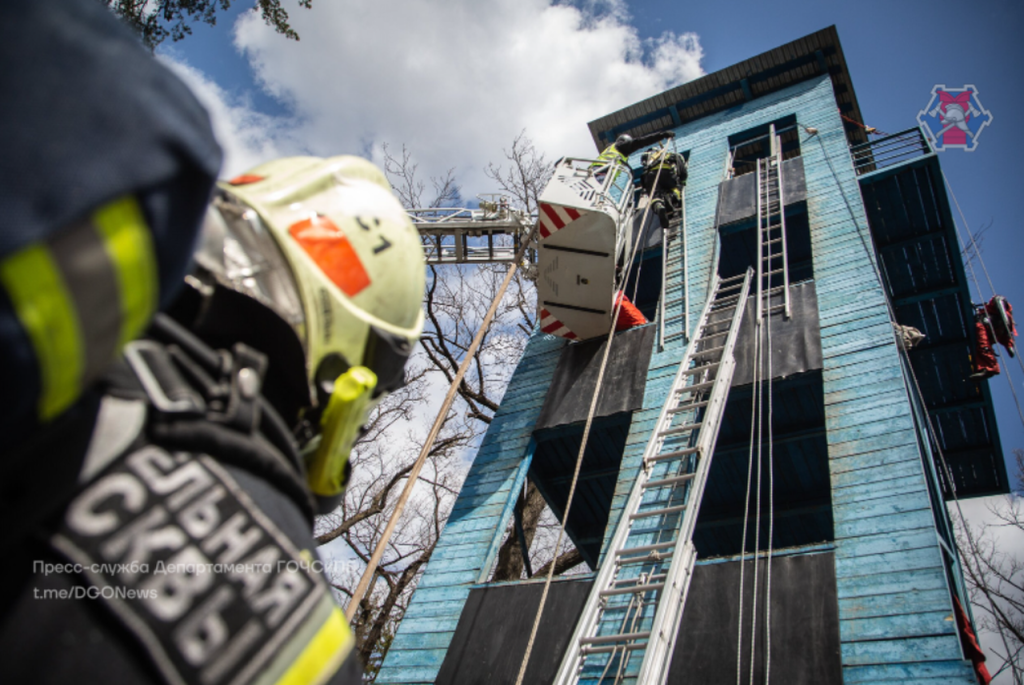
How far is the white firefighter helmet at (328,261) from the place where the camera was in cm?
147

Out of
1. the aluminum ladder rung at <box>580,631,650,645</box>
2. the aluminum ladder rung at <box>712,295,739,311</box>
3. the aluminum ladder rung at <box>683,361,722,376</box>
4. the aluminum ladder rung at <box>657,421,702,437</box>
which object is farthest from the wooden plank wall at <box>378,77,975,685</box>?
the aluminum ladder rung at <box>580,631,650,645</box>

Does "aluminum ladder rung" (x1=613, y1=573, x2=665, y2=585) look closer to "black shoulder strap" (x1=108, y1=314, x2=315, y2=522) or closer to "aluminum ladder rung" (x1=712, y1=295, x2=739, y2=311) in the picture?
"aluminum ladder rung" (x1=712, y1=295, x2=739, y2=311)

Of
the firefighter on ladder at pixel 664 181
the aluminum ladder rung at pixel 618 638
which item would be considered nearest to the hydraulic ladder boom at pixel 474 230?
the firefighter on ladder at pixel 664 181

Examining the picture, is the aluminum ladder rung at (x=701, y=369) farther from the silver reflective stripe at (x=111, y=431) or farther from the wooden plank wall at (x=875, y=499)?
the silver reflective stripe at (x=111, y=431)

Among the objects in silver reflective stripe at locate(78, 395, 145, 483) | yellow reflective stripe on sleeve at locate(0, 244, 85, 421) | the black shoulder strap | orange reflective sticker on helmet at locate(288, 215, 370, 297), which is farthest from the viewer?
orange reflective sticker on helmet at locate(288, 215, 370, 297)

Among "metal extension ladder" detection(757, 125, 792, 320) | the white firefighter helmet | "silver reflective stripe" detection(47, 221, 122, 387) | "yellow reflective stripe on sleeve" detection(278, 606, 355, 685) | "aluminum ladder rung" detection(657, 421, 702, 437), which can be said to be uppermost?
"metal extension ladder" detection(757, 125, 792, 320)

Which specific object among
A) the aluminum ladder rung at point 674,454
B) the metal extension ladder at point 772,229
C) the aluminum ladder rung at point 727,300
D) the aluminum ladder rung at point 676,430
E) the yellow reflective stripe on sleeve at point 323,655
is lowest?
the yellow reflective stripe on sleeve at point 323,655

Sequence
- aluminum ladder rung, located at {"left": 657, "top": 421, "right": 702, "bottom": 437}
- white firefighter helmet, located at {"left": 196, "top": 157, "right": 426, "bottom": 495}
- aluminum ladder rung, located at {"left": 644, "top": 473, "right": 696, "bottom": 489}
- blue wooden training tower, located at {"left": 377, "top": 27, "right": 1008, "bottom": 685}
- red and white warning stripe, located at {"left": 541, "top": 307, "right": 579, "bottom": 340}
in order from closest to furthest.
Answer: white firefighter helmet, located at {"left": 196, "top": 157, "right": 426, "bottom": 495}, blue wooden training tower, located at {"left": 377, "top": 27, "right": 1008, "bottom": 685}, aluminum ladder rung, located at {"left": 644, "top": 473, "right": 696, "bottom": 489}, aluminum ladder rung, located at {"left": 657, "top": 421, "right": 702, "bottom": 437}, red and white warning stripe, located at {"left": 541, "top": 307, "right": 579, "bottom": 340}

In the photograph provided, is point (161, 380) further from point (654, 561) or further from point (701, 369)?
point (701, 369)

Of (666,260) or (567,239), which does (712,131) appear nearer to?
(666,260)

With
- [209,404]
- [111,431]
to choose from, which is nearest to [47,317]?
[111,431]

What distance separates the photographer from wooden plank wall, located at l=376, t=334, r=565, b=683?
6.35 meters

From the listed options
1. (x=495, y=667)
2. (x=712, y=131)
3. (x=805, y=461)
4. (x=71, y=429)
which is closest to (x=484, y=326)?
(x=495, y=667)

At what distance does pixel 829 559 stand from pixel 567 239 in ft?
15.0
